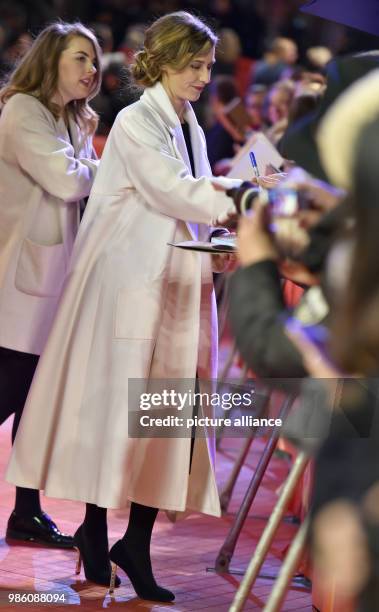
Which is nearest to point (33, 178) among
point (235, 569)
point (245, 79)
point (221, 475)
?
point (235, 569)

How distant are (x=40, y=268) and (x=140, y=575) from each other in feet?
3.83

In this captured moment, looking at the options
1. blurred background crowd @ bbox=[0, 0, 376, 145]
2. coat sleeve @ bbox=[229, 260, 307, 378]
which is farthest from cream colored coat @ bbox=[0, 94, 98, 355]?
blurred background crowd @ bbox=[0, 0, 376, 145]

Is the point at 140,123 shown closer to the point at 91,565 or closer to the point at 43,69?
the point at 43,69

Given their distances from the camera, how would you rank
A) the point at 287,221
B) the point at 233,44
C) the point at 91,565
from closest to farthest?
the point at 287,221 < the point at 91,565 < the point at 233,44

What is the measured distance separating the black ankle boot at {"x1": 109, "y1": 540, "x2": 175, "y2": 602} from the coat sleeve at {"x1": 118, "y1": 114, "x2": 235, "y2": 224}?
1094mm

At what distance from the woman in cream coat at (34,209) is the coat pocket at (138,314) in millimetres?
576

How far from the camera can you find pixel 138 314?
373cm

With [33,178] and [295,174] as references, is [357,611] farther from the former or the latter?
[33,178]

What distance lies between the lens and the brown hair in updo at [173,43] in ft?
12.4

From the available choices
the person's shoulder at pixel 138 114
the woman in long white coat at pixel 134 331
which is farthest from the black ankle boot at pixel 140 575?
the person's shoulder at pixel 138 114

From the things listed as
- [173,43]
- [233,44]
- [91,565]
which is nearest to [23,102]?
[173,43]

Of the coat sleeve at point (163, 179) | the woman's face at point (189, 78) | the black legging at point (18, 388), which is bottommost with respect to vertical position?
the black legging at point (18, 388)

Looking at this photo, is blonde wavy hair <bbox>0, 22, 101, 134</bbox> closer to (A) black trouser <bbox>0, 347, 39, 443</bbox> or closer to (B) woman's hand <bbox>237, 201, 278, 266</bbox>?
(A) black trouser <bbox>0, 347, 39, 443</bbox>

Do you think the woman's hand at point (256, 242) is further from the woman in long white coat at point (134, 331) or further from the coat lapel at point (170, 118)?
the coat lapel at point (170, 118)
